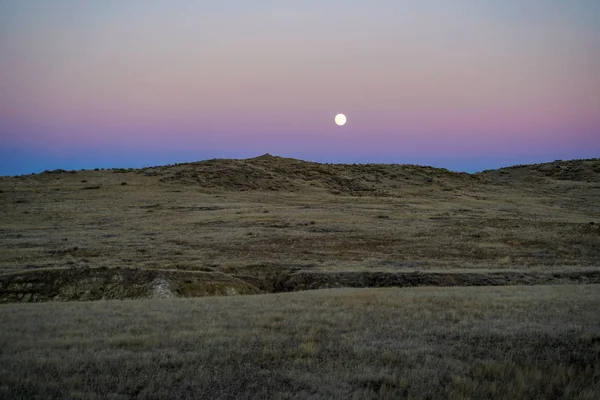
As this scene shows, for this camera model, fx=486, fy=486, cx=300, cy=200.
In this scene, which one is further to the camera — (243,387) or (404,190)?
(404,190)

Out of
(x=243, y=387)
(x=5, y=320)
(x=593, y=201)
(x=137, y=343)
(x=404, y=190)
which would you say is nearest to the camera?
(x=243, y=387)

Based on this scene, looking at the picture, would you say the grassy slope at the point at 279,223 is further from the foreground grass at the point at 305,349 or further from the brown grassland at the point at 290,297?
the foreground grass at the point at 305,349

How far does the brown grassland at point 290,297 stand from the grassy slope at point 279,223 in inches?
8.5

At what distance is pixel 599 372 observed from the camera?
7.43m

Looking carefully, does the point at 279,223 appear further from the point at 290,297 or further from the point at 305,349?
the point at 305,349

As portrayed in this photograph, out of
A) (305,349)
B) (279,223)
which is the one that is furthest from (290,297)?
(279,223)

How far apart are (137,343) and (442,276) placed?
14.4 metres

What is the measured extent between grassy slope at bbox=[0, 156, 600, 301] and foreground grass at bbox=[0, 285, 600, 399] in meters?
8.16

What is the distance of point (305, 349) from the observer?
28.0 feet

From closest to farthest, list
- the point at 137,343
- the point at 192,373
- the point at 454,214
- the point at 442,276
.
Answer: the point at 192,373 → the point at 137,343 → the point at 442,276 → the point at 454,214

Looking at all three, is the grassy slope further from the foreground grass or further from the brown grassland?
the foreground grass

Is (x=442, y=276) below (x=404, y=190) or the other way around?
below

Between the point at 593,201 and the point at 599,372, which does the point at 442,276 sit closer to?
the point at 599,372

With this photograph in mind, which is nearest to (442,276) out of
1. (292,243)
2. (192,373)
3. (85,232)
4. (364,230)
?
(292,243)
